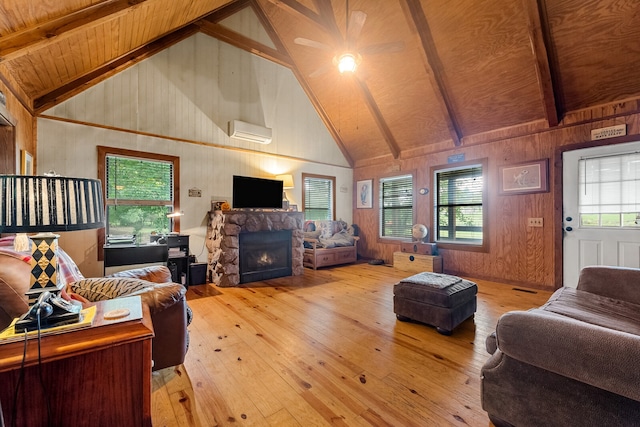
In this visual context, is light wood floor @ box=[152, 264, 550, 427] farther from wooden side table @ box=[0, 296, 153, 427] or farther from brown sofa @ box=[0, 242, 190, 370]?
wooden side table @ box=[0, 296, 153, 427]

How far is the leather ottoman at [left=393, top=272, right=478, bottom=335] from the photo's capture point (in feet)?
8.28

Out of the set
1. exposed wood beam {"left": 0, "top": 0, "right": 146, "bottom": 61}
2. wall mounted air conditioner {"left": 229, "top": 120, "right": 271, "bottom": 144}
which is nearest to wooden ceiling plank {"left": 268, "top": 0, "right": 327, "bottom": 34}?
wall mounted air conditioner {"left": 229, "top": 120, "right": 271, "bottom": 144}

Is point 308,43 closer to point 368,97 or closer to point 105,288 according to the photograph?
point 368,97

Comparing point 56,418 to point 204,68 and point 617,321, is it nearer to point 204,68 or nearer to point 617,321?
point 617,321

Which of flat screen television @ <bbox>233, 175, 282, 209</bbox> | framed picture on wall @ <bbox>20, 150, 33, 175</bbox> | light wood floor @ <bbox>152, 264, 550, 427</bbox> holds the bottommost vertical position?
light wood floor @ <bbox>152, 264, 550, 427</bbox>

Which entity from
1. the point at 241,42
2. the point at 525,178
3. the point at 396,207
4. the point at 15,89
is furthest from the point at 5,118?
the point at 525,178

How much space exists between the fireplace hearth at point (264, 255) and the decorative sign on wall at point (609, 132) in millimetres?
4679

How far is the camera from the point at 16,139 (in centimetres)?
271

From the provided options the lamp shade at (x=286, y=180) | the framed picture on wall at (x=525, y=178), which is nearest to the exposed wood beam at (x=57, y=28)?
the lamp shade at (x=286, y=180)

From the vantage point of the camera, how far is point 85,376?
39.6 inches

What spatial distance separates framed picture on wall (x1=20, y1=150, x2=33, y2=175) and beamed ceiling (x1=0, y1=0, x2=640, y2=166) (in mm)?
616

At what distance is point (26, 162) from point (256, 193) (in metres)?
2.80

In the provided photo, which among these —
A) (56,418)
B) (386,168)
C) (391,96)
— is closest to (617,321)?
(56,418)

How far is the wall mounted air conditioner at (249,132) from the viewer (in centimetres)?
478
